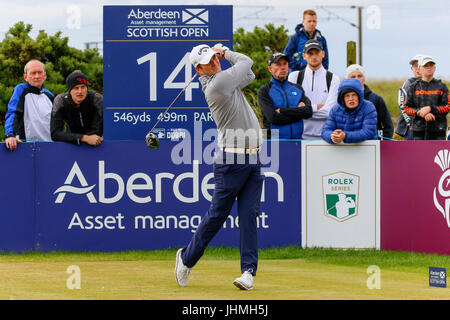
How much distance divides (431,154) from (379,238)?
4.13 ft

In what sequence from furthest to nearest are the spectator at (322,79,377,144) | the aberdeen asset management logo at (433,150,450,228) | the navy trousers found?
the spectator at (322,79,377,144) < the aberdeen asset management logo at (433,150,450,228) < the navy trousers

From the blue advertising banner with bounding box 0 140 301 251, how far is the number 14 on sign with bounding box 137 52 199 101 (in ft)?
2.74

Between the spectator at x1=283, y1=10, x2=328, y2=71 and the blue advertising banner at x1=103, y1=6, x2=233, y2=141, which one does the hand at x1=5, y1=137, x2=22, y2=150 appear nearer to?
the blue advertising banner at x1=103, y1=6, x2=233, y2=141

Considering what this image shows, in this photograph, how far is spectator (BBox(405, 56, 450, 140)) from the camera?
12.7m

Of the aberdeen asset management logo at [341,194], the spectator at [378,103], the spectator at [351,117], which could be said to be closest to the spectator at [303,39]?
the spectator at [378,103]

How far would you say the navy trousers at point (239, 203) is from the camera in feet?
26.2

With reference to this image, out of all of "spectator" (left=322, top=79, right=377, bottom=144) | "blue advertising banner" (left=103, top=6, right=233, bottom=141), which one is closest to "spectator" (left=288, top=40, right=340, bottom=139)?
"spectator" (left=322, top=79, right=377, bottom=144)

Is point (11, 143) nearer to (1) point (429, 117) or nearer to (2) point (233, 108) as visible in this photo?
(2) point (233, 108)

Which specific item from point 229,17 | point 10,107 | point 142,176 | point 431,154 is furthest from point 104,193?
point 431,154

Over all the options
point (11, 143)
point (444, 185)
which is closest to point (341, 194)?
point (444, 185)

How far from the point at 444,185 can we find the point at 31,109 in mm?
5540

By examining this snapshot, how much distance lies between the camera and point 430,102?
12.8 m

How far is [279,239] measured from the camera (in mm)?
11156
